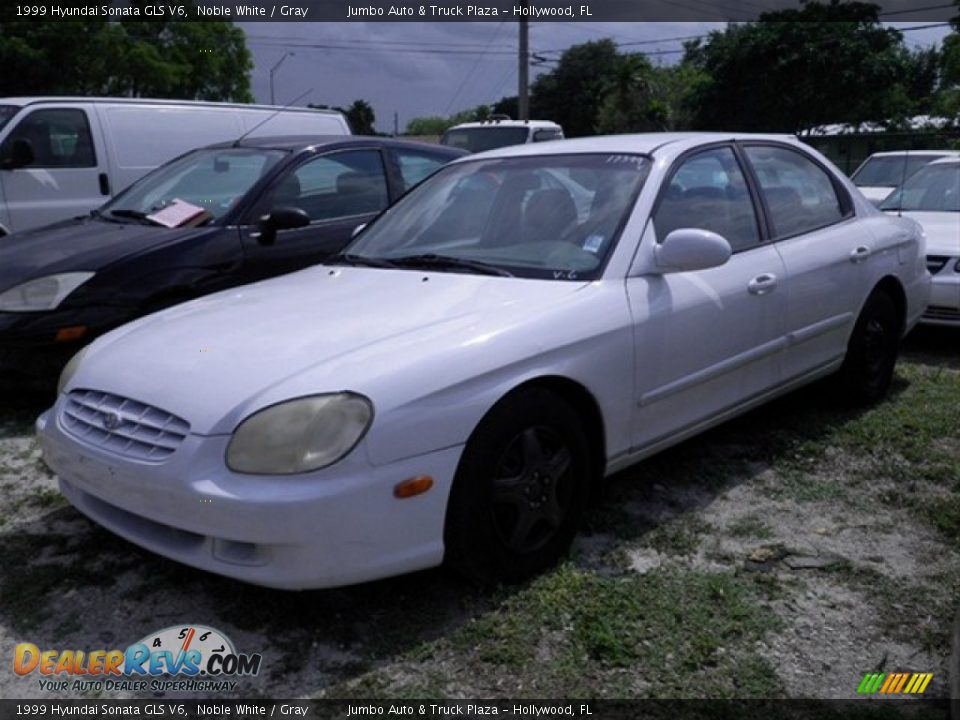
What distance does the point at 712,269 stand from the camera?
3713mm

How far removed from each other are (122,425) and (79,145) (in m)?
5.55

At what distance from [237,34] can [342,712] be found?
4601 centimetres

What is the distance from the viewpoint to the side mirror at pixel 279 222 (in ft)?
16.8

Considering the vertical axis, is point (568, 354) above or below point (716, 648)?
above

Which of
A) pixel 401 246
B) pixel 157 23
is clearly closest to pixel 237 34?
pixel 157 23

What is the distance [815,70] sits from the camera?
33406mm

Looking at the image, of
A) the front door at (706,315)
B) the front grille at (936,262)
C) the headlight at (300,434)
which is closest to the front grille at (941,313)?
the front grille at (936,262)

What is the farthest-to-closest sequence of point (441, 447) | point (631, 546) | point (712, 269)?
point (712, 269)
point (631, 546)
point (441, 447)

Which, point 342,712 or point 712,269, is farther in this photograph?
point 712,269

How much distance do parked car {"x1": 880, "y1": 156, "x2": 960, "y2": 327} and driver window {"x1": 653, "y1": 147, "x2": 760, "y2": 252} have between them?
2575mm

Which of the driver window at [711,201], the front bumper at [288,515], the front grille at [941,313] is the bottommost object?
the front grille at [941,313]

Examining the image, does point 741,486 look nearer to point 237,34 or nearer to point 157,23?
point 157,23

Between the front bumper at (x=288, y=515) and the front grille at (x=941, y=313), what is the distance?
4.87 m

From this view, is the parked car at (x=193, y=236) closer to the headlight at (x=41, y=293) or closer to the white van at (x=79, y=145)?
the headlight at (x=41, y=293)
